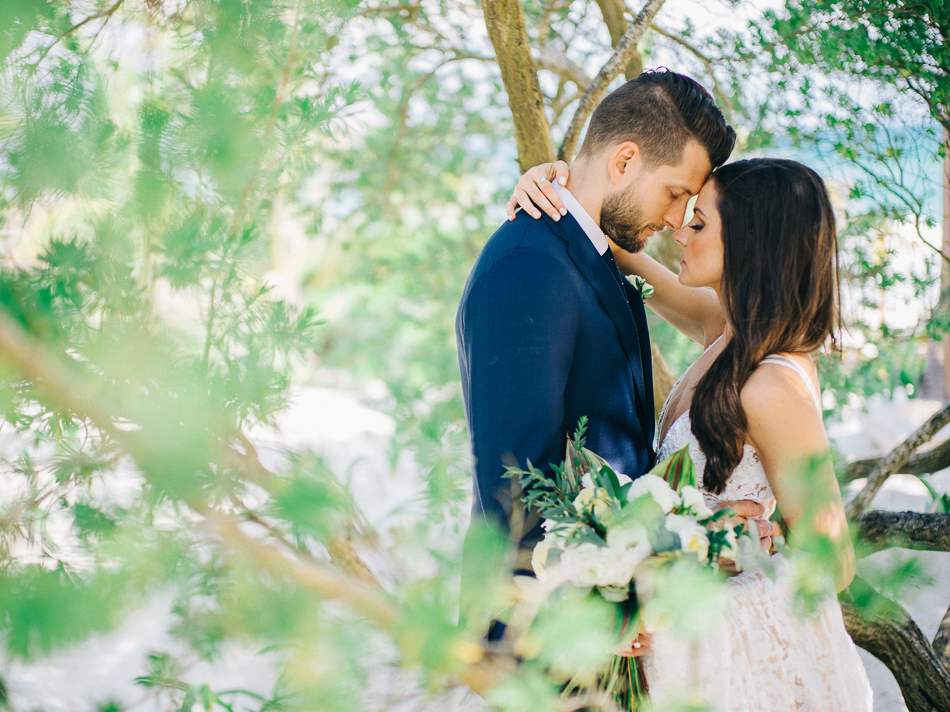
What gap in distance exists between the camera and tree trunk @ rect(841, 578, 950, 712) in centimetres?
225

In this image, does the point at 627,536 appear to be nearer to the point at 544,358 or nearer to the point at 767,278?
the point at 544,358

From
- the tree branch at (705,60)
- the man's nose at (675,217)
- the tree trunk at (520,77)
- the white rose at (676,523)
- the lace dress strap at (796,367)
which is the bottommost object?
the white rose at (676,523)

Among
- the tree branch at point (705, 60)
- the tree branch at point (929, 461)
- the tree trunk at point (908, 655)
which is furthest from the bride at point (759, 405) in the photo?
the tree branch at point (929, 461)

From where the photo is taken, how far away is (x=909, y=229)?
2.80 metres

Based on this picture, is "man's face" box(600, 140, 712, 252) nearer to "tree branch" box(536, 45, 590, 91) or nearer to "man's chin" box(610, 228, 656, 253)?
"man's chin" box(610, 228, 656, 253)

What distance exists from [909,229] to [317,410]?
5.00 m

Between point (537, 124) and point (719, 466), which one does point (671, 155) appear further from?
point (719, 466)

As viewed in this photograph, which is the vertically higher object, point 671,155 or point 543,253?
point 671,155

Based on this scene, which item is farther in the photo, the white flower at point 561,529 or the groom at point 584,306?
the groom at point 584,306

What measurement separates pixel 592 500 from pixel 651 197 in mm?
1069

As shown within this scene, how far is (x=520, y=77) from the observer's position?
2256 millimetres

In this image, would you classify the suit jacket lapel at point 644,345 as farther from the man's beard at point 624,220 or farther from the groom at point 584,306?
the man's beard at point 624,220

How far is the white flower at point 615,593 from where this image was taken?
1177mm

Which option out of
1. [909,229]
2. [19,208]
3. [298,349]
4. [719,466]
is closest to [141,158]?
[19,208]
